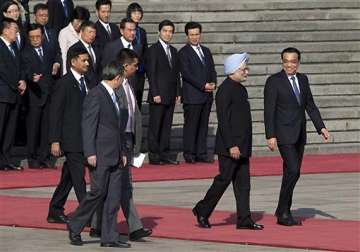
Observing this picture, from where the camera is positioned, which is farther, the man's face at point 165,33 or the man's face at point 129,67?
the man's face at point 165,33

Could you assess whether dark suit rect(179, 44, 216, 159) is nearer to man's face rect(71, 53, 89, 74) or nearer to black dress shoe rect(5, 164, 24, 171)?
black dress shoe rect(5, 164, 24, 171)

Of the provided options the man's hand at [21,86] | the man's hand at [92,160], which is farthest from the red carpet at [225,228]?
the man's hand at [21,86]

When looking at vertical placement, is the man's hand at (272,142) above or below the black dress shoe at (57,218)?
above

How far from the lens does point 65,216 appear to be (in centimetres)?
1628

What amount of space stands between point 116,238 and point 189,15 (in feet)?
43.4

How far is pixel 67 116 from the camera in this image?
1567 centimetres

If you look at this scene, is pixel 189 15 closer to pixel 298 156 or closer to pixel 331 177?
pixel 331 177

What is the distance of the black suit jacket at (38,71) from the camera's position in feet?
71.8

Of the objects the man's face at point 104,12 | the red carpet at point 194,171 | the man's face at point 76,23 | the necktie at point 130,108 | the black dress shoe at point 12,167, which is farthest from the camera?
the man's face at point 104,12

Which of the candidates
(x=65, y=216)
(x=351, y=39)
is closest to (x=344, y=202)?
(x=65, y=216)

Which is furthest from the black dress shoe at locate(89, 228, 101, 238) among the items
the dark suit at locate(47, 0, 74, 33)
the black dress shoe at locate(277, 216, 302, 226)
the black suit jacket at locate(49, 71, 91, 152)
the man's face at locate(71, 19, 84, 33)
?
the dark suit at locate(47, 0, 74, 33)

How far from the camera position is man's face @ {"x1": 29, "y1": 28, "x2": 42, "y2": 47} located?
2175 centimetres

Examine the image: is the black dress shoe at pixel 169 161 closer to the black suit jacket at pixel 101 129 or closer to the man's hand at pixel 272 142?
the man's hand at pixel 272 142

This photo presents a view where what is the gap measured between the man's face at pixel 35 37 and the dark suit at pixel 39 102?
113mm
